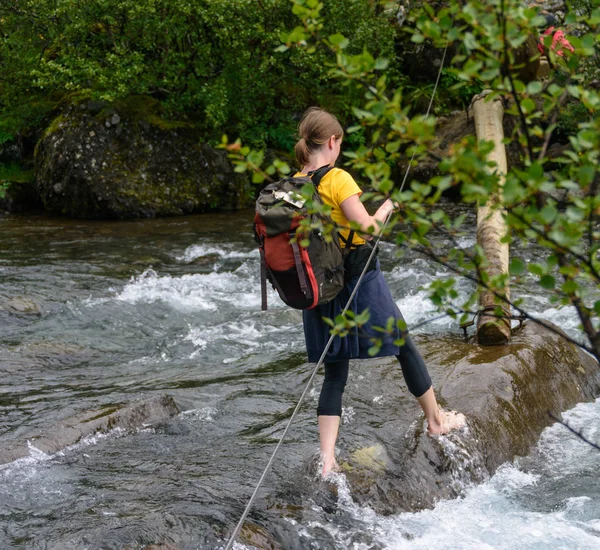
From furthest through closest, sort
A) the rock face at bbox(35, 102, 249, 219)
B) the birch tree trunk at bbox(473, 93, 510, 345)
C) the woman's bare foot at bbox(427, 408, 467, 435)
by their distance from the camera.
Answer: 1. the rock face at bbox(35, 102, 249, 219)
2. the birch tree trunk at bbox(473, 93, 510, 345)
3. the woman's bare foot at bbox(427, 408, 467, 435)

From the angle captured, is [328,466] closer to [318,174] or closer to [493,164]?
[318,174]

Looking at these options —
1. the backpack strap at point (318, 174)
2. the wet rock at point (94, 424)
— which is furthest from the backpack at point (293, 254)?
the wet rock at point (94, 424)

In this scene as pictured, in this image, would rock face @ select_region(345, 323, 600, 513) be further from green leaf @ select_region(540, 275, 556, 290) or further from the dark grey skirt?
green leaf @ select_region(540, 275, 556, 290)

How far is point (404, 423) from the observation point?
4.93 m

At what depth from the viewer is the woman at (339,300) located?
374 cm

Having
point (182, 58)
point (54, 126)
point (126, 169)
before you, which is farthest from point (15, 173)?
point (182, 58)

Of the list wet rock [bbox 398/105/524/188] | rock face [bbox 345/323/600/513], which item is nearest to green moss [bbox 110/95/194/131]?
Result: wet rock [bbox 398/105/524/188]

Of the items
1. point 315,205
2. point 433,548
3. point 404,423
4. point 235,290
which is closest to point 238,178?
point 235,290

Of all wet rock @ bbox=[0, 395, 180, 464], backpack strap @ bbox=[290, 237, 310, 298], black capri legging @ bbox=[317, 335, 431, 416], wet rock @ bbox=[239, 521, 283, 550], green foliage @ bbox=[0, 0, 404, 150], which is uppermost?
green foliage @ bbox=[0, 0, 404, 150]

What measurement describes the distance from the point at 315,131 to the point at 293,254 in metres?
0.66

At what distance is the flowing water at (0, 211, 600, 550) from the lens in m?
3.84

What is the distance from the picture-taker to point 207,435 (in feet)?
16.9

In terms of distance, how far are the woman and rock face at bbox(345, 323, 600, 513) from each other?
0.35 m

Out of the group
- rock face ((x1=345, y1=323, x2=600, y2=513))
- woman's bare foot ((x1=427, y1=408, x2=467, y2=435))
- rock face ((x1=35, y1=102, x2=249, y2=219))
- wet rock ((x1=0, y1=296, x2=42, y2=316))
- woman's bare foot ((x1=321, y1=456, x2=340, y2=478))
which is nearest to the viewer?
woman's bare foot ((x1=321, y1=456, x2=340, y2=478))
